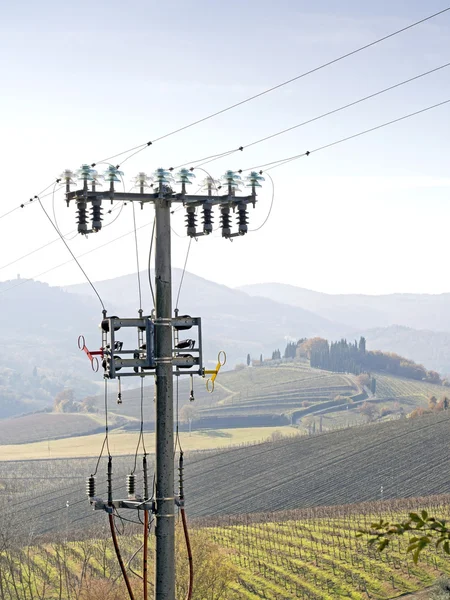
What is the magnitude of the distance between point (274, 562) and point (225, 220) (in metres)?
55.4

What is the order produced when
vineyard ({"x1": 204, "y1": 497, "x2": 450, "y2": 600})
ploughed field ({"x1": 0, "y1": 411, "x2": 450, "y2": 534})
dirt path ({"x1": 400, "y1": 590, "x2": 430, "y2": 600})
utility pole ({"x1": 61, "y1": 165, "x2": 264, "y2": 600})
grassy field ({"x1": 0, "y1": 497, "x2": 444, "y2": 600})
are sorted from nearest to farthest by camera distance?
utility pole ({"x1": 61, "y1": 165, "x2": 264, "y2": 600})
dirt path ({"x1": 400, "y1": 590, "x2": 430, "y2": 600})
vineyard ({"x1": 204, "y1": 497, "x2": 450, "y2": 600})
grassy field ({"x1": 0, "y1": 497, "x2": 444, "y2": 600})
ploughed field ({"x1": 0, "y1": 411, "x2": 450, "y2": 534})

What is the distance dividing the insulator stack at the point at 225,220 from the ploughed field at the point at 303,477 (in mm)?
92653

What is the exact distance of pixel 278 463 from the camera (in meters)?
134

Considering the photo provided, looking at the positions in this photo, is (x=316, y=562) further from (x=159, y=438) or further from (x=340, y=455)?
(x=340, y=455)

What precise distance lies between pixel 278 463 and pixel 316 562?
64.7 metres

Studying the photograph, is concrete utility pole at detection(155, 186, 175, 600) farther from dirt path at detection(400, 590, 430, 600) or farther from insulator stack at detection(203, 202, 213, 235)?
dirt path at detection(400, 590, 430, 600)

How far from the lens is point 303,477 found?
123188 mm

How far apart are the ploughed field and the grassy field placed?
62.6ft

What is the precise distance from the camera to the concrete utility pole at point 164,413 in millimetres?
19000

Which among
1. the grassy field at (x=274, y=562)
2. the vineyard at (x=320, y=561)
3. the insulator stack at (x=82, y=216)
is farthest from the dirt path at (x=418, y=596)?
the insulator stack at (x=82, y=216)

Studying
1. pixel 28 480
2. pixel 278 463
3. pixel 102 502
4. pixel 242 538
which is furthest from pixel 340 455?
pixel 102 502

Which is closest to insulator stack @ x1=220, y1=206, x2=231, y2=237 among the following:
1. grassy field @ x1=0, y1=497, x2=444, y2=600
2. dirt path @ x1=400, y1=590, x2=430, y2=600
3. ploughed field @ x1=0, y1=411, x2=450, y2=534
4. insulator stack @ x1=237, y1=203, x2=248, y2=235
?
insulator stack @ x1=237, y1=203, x2=248, y2=235

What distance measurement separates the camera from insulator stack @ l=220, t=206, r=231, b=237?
A: 20.2 metres

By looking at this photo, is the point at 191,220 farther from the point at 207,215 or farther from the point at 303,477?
the point at 303,477
